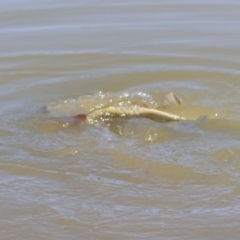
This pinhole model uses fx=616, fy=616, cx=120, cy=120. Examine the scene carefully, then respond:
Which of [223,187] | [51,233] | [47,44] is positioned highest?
[47,44]

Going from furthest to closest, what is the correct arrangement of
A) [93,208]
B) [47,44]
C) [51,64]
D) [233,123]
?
[47,44]
[51,64]
[233,123]
[93,208]

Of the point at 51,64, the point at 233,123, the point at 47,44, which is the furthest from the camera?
the point at 47,44

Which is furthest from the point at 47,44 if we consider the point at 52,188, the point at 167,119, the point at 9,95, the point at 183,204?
the point at 183,204

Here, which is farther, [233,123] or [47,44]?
[47,44]

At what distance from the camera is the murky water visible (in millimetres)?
3717

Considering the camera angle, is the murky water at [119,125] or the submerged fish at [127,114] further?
the submerged fish at [127,114]

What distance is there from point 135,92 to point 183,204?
214 centimetres

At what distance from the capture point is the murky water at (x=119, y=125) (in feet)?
12.2

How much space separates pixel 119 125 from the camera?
511 centimetres

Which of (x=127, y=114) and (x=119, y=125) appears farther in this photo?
(x=127, y=114)

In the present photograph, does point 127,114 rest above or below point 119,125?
above

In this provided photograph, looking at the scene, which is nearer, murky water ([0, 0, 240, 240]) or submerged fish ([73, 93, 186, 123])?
murky water ([0, 0, 240, 240])

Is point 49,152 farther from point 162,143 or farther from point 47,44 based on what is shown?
point 47,44

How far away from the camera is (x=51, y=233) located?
356 centimetres
